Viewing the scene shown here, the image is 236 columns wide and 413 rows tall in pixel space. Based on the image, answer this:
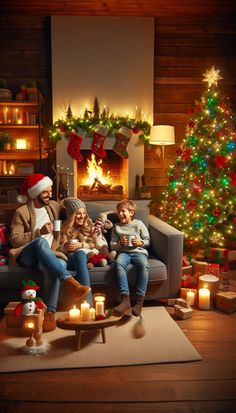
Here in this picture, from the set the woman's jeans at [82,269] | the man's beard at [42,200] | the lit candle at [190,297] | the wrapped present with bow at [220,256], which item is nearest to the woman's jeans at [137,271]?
the woman's jeans at [82,269]

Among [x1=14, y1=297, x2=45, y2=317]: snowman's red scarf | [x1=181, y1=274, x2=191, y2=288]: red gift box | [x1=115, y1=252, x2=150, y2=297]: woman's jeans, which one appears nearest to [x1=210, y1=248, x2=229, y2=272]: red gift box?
[x1=181, y1=274, x2=191, y2=288]: red gift box

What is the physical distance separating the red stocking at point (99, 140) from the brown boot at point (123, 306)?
9.31 feet

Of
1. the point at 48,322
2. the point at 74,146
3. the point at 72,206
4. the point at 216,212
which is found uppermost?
the point at 74,146

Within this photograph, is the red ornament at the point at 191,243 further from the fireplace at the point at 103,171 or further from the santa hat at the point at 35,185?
the santa hat at the point at 35,185

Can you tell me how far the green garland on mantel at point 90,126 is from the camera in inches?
196

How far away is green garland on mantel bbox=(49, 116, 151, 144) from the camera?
4984 millimetres

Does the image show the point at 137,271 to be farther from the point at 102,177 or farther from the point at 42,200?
the point at 102,177

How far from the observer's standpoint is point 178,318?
2734mm

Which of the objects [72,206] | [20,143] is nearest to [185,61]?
[20,143]

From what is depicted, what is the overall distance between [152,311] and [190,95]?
352 centimetres

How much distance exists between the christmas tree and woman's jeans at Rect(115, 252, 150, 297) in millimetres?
1449

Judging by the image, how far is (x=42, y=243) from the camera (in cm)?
264

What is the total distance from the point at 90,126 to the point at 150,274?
277 centimetres

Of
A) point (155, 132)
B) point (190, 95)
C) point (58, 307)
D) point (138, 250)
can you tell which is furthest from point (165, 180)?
point (58, 307)
